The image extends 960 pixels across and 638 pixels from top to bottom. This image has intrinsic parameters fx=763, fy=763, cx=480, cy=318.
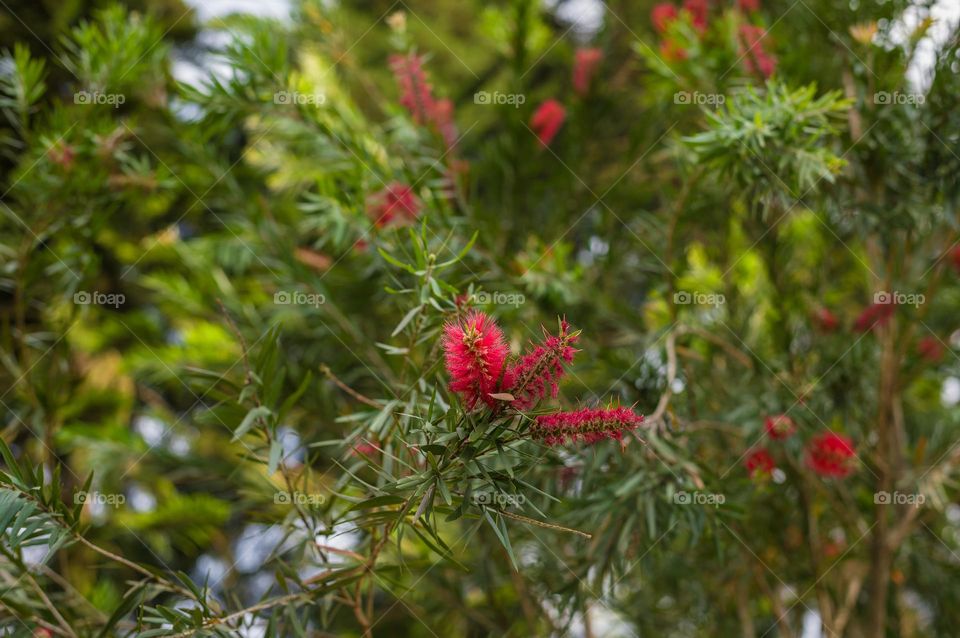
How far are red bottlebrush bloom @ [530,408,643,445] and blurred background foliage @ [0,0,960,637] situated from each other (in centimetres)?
23

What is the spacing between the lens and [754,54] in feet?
5.80

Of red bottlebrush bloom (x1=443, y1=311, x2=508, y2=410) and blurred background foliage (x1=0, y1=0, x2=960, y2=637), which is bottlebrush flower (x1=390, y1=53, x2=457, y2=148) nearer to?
blurred background foliage (x1=0, y1=0, x2=960, y2=637)

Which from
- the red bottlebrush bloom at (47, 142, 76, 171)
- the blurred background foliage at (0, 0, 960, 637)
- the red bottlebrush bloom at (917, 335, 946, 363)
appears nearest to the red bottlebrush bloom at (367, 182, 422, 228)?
the blurred background foliage at (0, 0, 960, 637)

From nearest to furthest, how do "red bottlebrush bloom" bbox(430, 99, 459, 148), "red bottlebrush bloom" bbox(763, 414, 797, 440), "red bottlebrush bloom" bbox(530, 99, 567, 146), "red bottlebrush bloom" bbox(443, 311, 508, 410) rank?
1. "red bottlebrush bloom" bbox(443, 311, 508, 410)
2. "red bottlebrush bloom" bbox(763, 414, 797, 440)
3. "red bottlebrush bloom" bbox(430, 99, 459, 148)
4. "red bottlebrush bloom" bbox(530, 99, 567, 146)

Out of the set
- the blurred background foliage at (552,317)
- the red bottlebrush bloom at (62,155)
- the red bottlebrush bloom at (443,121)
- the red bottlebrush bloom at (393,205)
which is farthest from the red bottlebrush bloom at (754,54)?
the red bottlebrush bloom at (62,155)

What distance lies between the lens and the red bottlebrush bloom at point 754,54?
1.76 m

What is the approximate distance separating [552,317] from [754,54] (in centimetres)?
78

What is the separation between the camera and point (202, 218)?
9.24 ft

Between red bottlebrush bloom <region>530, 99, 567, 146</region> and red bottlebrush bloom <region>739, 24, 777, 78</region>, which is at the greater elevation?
red bottlebrush bloom <region>739, 24, 777, 78</region>

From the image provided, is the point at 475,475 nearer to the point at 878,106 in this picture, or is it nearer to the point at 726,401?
the point at 726,401

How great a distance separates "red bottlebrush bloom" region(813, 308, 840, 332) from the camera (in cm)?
207

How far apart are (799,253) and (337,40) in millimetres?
1629

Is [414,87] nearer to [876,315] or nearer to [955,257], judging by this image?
[876,315]

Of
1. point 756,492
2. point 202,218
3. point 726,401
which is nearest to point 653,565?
point 756,492
